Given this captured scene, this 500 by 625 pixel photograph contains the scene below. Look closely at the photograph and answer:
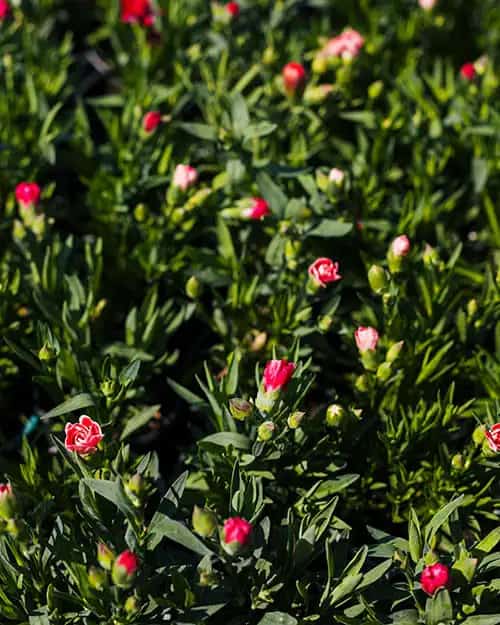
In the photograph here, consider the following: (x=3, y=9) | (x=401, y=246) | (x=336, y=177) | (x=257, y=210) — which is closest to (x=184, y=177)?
(x=257, y=210)

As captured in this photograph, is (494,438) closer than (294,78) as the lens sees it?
Yes

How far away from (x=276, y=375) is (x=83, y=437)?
13.2 inches

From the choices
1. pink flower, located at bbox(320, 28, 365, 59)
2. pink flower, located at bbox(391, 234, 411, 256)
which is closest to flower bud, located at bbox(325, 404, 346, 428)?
pink flower, located at bbox(391, 234, 411, 256)

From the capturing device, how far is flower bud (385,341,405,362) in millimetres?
1612

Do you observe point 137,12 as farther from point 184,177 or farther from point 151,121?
point 184,177

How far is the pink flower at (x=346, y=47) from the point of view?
214 centimetres

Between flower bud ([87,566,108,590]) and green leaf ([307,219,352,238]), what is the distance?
857 millimetres

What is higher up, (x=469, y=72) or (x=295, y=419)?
(x=469, y=72)

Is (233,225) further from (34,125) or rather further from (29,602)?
(29,602)

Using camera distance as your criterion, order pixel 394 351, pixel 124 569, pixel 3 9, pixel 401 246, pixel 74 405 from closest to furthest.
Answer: pixel 124 569, pixel 74 405, pixel 394 351, pixel 401 246, pixel 3 9

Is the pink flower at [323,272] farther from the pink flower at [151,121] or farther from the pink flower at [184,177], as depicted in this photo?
the pink flower at [151,121]

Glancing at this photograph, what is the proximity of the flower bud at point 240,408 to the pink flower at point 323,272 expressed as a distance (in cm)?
35

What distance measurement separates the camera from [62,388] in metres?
1.72

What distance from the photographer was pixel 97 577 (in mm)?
1323
